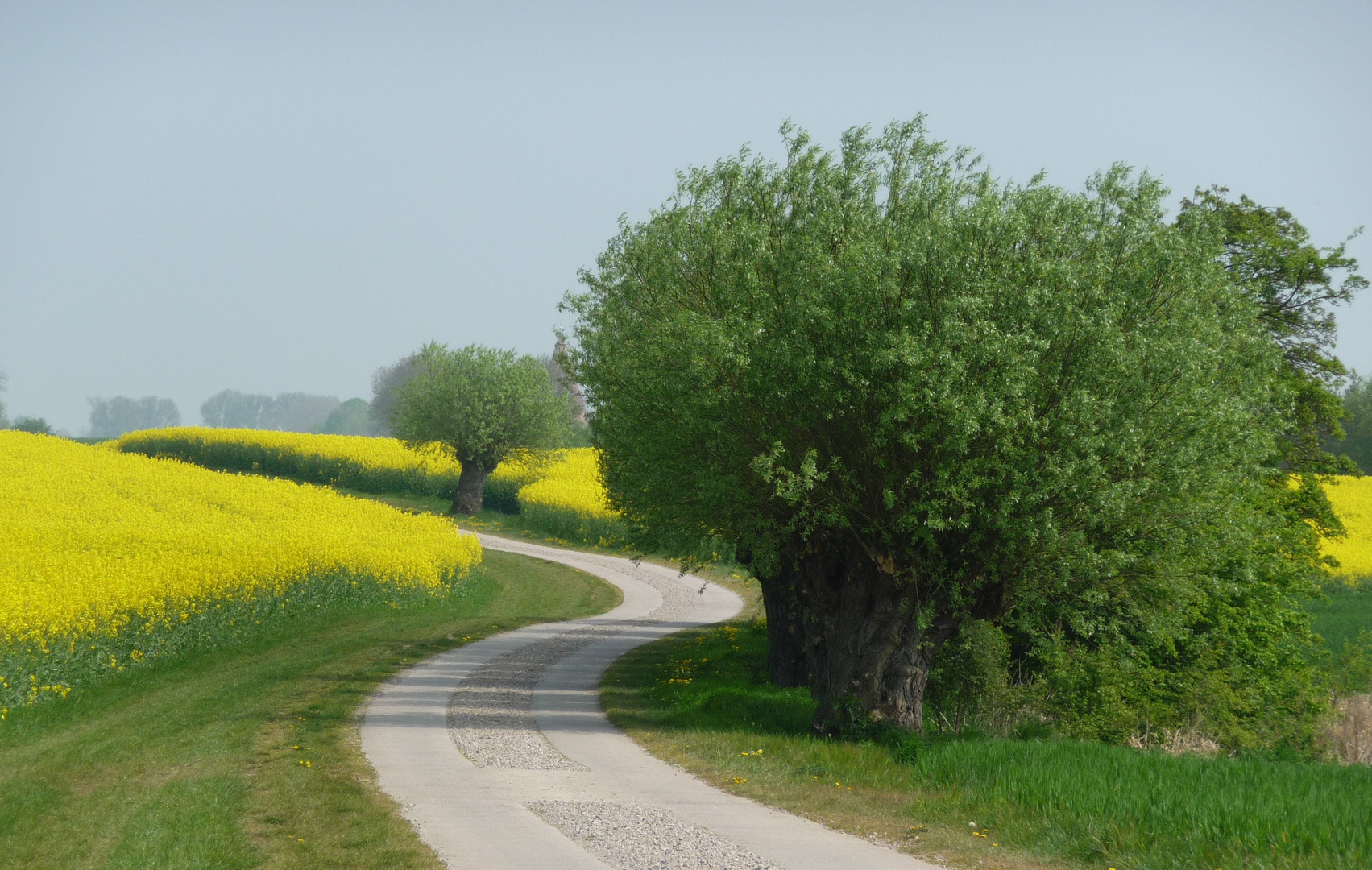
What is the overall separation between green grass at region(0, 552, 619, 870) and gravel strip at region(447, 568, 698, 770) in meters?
1.83

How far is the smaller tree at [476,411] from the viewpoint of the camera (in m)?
58.3

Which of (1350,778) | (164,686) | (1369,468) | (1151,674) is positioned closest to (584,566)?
(164,686)

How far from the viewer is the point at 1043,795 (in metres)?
12.7

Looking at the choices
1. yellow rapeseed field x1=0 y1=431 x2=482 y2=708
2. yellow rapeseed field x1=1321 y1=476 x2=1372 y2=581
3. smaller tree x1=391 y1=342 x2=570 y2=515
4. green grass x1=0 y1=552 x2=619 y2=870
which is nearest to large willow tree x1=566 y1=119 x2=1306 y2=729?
green grass x1=0 y1=552 x2=619 y2=870

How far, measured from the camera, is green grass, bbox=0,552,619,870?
11.1 meters

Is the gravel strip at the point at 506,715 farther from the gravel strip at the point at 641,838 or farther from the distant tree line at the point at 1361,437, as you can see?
the distant tree line at the point at 1361,437

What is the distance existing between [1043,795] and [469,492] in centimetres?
5048

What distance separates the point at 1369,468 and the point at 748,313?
103 m

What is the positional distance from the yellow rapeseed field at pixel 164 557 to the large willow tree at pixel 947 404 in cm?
1201

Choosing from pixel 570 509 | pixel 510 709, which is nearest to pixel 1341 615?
pixel 510 709

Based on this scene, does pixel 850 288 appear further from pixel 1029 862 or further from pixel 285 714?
pixel 285 714

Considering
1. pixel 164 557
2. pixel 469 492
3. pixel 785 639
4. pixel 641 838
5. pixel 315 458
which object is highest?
pixel 315 458

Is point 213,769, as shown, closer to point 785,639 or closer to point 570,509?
point 785,639

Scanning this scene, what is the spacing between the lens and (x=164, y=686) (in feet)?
71.4
